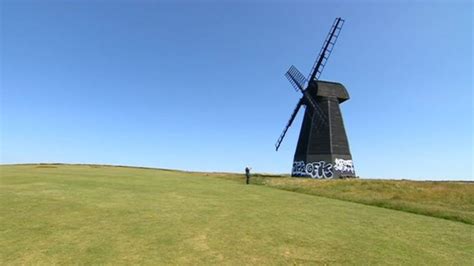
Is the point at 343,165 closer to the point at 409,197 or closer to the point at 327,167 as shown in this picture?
the point at 327,167

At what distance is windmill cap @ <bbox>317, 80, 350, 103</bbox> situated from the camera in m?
40.7

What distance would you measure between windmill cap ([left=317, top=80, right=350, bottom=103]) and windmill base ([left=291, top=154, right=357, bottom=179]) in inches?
323

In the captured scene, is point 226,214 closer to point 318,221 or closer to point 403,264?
point 318,221

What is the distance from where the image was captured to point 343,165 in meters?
38.1

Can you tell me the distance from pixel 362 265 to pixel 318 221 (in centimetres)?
475

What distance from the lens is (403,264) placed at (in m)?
7.02

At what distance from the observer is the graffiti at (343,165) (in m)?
37.6

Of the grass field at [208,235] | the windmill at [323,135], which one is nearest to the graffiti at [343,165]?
the windmill at [323,135]

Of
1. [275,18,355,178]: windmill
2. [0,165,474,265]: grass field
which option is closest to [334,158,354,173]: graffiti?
[275,18,355,178]: windmill

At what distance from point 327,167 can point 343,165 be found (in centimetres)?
230

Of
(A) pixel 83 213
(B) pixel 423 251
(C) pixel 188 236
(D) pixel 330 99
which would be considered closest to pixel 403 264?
(B) pixel 423 251

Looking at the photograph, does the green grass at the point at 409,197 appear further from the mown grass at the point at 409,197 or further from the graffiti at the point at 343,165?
the graffiti at the point at 343,165

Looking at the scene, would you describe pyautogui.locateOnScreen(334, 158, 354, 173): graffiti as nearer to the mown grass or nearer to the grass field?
the mown grass

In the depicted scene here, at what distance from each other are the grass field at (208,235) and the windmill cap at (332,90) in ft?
94.0
